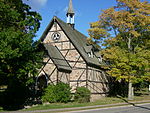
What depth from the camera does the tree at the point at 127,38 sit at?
2573 cm

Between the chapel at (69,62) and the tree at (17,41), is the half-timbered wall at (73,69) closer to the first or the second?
the chapel at (69,62)

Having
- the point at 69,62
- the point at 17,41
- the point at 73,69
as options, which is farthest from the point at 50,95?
the point at 17,41

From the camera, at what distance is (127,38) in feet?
94.0

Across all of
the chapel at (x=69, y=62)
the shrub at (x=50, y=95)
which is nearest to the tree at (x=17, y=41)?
the shrub at (x=50, y=95)

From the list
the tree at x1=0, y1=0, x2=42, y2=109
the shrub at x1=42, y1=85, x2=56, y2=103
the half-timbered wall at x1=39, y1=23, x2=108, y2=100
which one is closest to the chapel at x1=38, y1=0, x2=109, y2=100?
the half-timbered wall at x1=39, y1=23, x2=108, y2=100

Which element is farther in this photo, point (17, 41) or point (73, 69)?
point (73, 69)

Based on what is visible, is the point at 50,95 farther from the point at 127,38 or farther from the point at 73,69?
the point at 127,38

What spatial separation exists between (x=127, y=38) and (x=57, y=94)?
40.5ft

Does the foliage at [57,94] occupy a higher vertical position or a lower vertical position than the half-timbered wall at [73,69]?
lower

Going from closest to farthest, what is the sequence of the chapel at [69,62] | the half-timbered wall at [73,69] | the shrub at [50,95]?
the shrub at [50,95]
the chapel at [69,62]
the half-timbered wall at [73,69]

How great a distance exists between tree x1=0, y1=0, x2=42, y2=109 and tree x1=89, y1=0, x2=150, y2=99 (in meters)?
11.4

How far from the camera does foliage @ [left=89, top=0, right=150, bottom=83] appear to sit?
25734mm

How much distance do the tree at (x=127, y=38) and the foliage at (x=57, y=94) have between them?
21.6 feet

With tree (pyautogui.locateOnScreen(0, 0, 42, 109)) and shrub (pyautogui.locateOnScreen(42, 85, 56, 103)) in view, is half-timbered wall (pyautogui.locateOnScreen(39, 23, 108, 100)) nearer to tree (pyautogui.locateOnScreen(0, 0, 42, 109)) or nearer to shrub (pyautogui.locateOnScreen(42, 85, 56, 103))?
shrub (pyautogui.locateOnScreen(42, 85, 56, 103))
